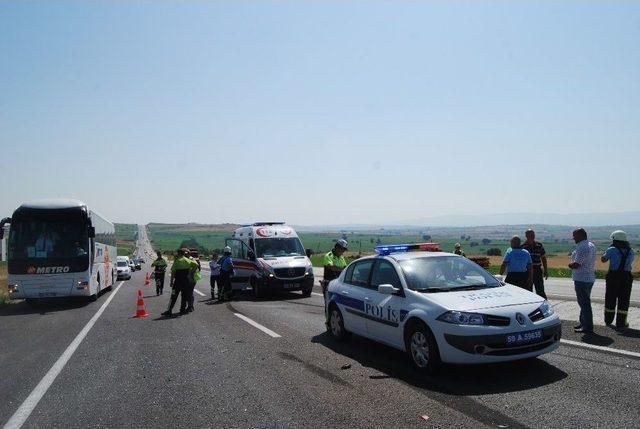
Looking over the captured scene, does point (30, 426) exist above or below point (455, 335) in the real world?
below

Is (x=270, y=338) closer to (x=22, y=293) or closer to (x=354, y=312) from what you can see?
(x=354, y=312)

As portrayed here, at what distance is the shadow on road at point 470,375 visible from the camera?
6.40 meters

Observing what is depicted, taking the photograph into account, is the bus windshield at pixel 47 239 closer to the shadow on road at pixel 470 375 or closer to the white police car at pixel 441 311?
the white police car at pixel 441 311

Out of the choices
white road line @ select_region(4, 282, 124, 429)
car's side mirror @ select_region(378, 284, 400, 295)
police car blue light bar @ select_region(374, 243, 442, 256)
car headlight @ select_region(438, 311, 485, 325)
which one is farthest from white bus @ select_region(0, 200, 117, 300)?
car headlight @ select_region(438, 311, 485, 325)

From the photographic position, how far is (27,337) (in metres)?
11.4

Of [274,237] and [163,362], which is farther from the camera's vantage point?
[274,237]

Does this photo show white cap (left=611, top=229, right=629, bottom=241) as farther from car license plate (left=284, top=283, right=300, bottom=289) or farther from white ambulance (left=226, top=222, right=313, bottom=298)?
car license plate (left=284, top=283, right=300, bottom=289)

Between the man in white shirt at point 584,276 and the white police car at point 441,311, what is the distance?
247 cm

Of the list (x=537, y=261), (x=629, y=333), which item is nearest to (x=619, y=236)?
(x=629, y=333)

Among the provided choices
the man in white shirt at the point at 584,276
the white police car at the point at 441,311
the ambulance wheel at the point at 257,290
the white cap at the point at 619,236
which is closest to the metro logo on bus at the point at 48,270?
the ambulance wheel at the point at 257,290

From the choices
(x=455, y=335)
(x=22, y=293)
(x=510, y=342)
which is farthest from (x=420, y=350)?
(x=22, y=293)

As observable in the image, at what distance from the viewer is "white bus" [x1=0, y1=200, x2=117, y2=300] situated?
1723 cm

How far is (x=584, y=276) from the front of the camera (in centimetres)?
977

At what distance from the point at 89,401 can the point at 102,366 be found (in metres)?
1.95
